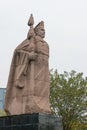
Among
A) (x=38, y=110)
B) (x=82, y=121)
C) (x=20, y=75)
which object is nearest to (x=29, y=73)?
(x=20, y=75)

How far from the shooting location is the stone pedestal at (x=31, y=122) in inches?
581

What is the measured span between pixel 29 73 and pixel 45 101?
3.68 feet

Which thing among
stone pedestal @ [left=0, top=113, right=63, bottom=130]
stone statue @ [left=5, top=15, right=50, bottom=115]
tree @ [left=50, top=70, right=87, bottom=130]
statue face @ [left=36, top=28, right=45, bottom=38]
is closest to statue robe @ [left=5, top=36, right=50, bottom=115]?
stone statue @ [left=5, top=15, right=50, bottom=115]

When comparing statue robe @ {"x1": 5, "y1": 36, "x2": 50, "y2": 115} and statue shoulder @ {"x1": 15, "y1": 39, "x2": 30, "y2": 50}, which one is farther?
statue shoulder @ {"x1": 15, "y1": 39, "x2": 30, "y2": 50}

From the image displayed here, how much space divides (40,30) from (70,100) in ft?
60.7

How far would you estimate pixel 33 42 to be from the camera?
1630 centimetres

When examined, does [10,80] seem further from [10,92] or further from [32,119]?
[32,119]

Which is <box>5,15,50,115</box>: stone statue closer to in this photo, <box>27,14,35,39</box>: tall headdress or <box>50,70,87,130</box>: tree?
<box>27,14,35,39</box>: tall headdress

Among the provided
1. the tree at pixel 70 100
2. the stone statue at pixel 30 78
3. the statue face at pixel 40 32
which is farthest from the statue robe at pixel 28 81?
the tree at pixel 70 100

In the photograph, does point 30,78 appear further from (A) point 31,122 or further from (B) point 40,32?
(B) point 40,32

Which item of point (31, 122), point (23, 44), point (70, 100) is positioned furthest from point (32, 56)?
point (70, 100)

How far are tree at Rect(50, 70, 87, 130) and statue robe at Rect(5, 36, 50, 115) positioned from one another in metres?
17.3

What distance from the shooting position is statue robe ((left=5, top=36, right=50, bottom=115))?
1547 cm

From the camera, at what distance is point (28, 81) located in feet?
51.8
